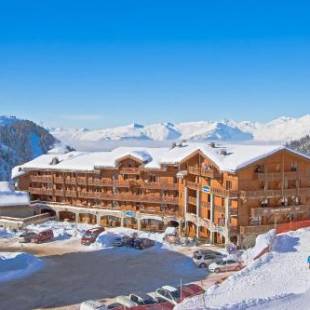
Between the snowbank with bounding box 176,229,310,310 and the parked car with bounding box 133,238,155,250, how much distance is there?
1603cm

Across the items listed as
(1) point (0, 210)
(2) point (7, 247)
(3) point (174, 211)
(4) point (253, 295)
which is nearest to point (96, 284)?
(4) point (253, 295)

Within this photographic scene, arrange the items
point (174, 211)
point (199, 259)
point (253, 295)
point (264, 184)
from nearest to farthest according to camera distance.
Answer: point (253, 295)
point (199, 259)
point (264, 184)
point (174, 211)

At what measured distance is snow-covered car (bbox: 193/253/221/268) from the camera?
168 feet

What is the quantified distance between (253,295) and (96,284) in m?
15.6

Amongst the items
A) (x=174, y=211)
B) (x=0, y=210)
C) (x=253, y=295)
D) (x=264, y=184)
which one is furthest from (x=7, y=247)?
(x=253, y=295)

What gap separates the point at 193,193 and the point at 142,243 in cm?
1215

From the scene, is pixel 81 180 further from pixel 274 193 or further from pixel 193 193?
pixel 274 193

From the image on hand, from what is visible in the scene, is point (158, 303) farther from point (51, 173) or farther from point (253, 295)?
point (51, 173)

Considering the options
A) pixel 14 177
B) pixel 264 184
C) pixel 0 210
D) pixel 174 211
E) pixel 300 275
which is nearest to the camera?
pixel 300 275

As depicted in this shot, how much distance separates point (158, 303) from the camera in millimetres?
37031

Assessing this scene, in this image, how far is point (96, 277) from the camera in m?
48.5

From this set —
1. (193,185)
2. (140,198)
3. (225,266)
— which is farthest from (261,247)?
(140,198)

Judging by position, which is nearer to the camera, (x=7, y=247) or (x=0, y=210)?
(x=7, y=247)

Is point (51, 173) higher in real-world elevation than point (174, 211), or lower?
higher
